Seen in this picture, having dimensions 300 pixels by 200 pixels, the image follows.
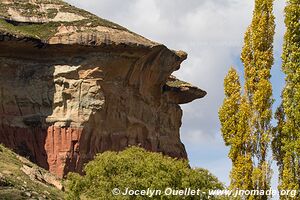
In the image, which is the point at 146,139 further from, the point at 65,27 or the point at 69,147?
the point at 65,27

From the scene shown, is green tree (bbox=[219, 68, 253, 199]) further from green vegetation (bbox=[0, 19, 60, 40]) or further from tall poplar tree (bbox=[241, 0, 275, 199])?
green vegetation (bbox=[0, 19, 60, 40])

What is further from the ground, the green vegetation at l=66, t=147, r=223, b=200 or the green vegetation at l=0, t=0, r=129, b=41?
the green vegetation at l=0, t=0, r=129, b=41

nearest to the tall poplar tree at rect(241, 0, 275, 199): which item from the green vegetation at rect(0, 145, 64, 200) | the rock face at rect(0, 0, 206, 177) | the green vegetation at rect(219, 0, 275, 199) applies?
the green vegetation at rect(219, 0, 275, 199)

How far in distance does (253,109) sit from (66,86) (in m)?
31.8

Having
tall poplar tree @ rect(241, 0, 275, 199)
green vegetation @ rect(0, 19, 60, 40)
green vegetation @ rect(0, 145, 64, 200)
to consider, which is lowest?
green vegetation @ rect(0, 145, 64, 200)

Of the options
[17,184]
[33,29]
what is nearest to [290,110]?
[17,184]

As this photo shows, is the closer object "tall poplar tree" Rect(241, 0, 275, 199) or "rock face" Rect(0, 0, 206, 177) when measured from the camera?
"tall poplar tree" Rect(241, 0, 275, 199)

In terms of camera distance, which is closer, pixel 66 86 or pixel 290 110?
pixel 290 110

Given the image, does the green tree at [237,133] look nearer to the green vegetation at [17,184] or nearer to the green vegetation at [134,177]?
the green vegetation at [134,177]

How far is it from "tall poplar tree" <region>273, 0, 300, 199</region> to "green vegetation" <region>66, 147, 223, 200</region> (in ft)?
15.4

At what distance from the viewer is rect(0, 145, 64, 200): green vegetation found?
3111 centimetres

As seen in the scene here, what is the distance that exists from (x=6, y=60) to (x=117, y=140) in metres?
13.8

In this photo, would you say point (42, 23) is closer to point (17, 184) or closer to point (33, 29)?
point (33, 29)

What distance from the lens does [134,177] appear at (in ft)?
95.1
